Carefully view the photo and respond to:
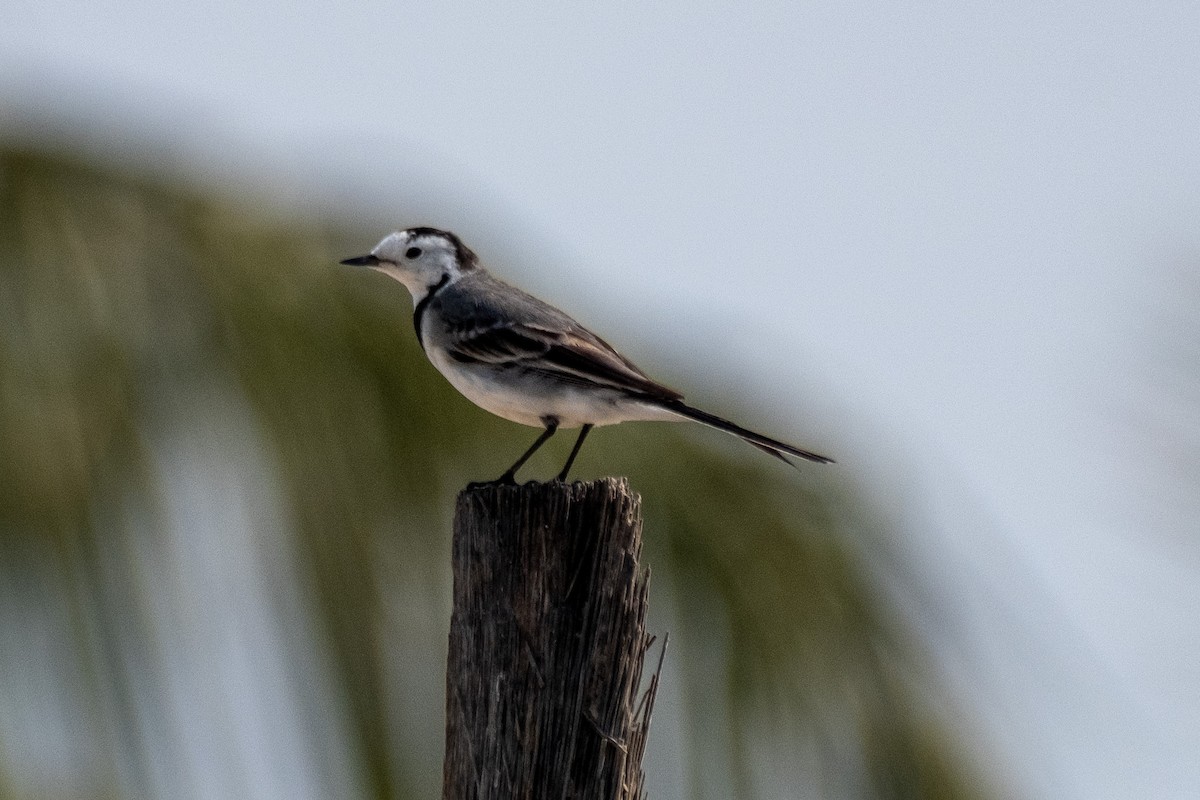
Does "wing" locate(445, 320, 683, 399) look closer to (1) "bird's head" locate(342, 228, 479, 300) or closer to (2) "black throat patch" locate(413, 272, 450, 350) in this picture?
(2) "black throat patch" locate(413, 272, 450, 350)

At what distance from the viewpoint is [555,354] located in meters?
6.65

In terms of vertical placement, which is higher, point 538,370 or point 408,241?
point 408,241

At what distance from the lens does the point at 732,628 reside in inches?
269

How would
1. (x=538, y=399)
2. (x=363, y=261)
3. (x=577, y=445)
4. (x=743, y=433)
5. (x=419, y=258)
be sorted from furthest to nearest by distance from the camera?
1. (x=419, y=258)
2. (x=363, y=261)
3. (x=577, y=445)
4. (x=538, y=399)
5. (x=743, y=433)

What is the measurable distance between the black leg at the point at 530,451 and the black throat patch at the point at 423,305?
0.54 metres

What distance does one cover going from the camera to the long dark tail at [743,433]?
20.1 ft

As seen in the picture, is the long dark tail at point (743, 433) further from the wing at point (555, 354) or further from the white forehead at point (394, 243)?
the white forehead at point (394, 243)

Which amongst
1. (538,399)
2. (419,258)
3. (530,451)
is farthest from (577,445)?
(419,258)

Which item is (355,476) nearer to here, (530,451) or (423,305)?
(530,451)

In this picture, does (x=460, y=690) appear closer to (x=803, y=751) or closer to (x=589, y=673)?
(x=589, y=673)

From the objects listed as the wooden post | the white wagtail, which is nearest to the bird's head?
the white wagtail

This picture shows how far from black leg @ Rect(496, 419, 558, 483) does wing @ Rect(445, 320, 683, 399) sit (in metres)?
0.21

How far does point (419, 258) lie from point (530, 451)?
107 cm

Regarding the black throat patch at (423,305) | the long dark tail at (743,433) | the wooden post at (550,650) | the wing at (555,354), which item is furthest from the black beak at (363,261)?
the wooden post at (550,650)
